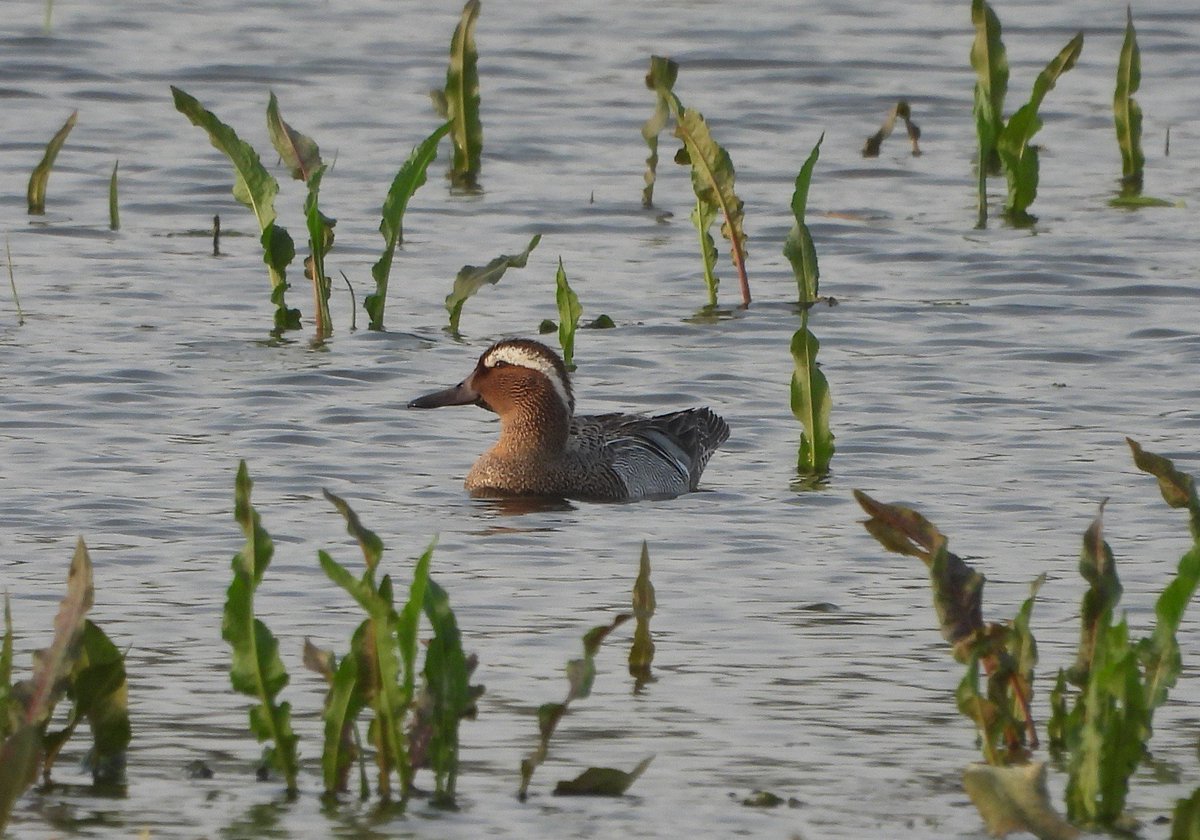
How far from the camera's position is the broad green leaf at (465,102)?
14922 mm

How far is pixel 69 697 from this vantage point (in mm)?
6008

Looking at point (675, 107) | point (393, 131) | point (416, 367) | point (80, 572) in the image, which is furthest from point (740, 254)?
point (80, 572)

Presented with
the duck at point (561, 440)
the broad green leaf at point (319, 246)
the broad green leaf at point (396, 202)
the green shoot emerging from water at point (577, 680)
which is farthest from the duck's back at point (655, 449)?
the green shoot emerging from water at point (577, 680)

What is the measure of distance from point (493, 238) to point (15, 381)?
4.05 meters

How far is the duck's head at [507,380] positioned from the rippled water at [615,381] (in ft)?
0.84

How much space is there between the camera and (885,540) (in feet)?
19.8

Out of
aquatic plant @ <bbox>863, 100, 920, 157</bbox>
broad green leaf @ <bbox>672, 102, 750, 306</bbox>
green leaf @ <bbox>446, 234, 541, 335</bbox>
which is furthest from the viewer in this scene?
aquatic plant @ <bbox>863, 100, 920, 157</bbox>

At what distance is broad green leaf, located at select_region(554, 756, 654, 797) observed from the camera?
20.4 ft

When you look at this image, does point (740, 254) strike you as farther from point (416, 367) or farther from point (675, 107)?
point (416, 367)

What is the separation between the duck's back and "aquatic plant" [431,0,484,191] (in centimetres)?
328

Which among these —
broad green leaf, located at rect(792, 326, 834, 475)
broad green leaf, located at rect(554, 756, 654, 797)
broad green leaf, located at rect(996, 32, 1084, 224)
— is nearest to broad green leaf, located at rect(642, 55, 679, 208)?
broad green leaf, located at rect(996, 32, 1084, 224)

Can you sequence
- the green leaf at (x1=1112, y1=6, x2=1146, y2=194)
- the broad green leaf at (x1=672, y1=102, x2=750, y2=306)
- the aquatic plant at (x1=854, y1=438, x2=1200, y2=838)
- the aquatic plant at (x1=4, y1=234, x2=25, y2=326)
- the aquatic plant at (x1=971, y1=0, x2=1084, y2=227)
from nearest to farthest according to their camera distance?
1. the aquatic plant at (x1=854, y1=438, x2=1200, y2=838)
2. the broad green leaf at (x1=672, y1=102, x2=750, y2=306)
3. the aquatic plant at (x1=4, y1=234, x2=25, y2=326)
4. the aquatic plant at (x1=971, y1=0, x2=1084, y2=227)
5. the green leaf at (x1=1112, y1=6, x2=1146, y2=194)

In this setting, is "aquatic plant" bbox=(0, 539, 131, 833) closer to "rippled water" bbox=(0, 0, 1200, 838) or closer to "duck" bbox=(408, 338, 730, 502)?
"rippled water" bbox=(0, 0, 1200, 838)

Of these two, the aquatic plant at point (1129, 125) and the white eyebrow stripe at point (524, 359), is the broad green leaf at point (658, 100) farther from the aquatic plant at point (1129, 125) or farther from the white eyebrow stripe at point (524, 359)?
the aquatic plant at point (1129, 125)
